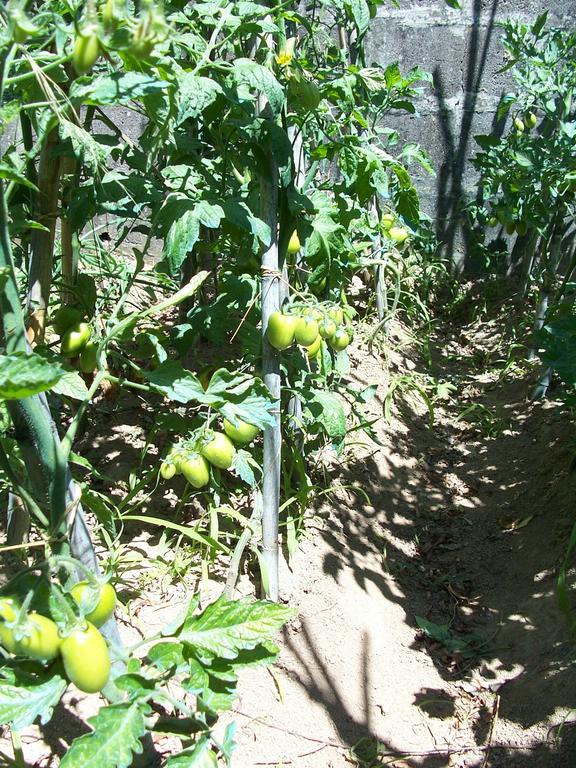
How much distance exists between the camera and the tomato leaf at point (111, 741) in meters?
0.87

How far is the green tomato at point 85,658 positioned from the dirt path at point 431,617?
81 centimetres

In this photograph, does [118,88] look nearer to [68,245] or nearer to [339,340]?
[68,245]

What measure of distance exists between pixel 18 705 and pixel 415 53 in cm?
→ 408

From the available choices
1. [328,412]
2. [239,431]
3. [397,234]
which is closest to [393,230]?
[397,234]

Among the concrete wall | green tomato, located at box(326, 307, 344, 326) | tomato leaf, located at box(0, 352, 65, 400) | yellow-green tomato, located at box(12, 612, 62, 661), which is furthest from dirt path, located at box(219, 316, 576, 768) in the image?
the concrete wall

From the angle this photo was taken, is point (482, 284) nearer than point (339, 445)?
No

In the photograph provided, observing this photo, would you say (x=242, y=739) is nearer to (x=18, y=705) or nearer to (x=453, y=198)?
(x=18, y=705)

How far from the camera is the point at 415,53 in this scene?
410 centimetres

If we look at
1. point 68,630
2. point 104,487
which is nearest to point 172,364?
point 68,630

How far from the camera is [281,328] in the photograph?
1.60 meters

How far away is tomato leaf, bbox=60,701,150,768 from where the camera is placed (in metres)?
0.87

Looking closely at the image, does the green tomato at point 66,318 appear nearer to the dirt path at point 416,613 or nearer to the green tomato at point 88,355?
the green tomato at point 88,355

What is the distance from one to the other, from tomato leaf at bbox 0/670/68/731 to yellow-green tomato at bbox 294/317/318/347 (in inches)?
35.3

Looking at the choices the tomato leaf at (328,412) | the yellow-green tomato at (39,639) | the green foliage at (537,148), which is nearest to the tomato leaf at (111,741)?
the yellow-green tomato at (39,639)
